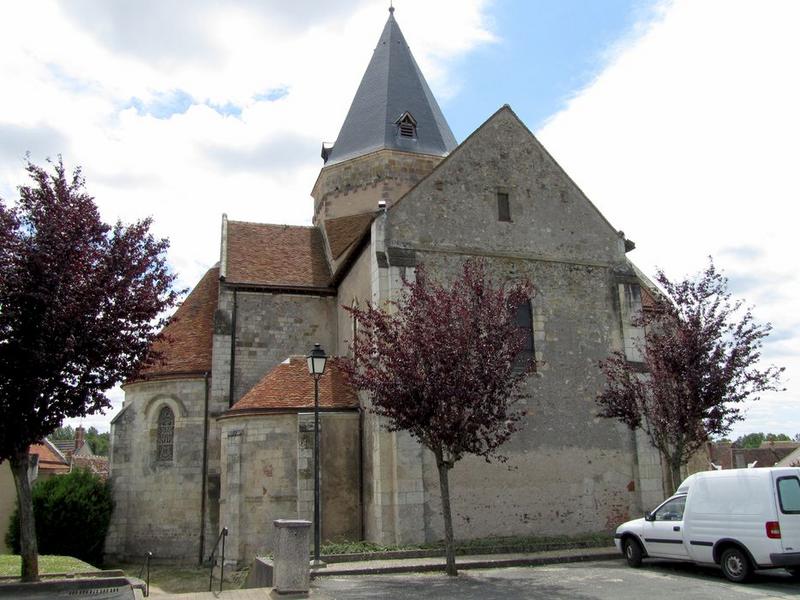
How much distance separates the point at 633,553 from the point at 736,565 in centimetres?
221

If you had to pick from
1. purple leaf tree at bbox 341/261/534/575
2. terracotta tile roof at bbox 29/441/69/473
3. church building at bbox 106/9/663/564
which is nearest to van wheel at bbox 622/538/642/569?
purple leaf tree at bbox 341/261/534/575

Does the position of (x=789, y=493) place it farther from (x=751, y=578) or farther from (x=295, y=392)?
(x=295, y=392)

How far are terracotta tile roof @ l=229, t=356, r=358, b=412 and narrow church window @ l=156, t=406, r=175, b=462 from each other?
12.2ft

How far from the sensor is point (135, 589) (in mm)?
10492

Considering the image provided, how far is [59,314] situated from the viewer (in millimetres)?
9953

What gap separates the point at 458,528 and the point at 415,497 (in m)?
1.40

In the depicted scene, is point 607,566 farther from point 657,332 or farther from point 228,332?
point 228,332

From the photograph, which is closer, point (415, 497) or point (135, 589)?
point (135, 589)

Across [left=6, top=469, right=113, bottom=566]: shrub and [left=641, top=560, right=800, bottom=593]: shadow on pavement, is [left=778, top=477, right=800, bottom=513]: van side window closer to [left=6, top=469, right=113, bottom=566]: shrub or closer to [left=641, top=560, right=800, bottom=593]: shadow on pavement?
[left=641, top=560, right=800, bottom=593]: shadow on pavement

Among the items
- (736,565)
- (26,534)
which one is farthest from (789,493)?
(26,534)

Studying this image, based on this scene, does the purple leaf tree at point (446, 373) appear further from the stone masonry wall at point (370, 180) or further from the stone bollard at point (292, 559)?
the stone masonry wall at point (370, 180)

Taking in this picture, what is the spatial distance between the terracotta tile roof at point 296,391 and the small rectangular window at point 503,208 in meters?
5.87

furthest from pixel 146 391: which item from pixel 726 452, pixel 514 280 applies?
pixel 726 452

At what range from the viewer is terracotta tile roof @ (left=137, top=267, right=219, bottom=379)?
19.5m
